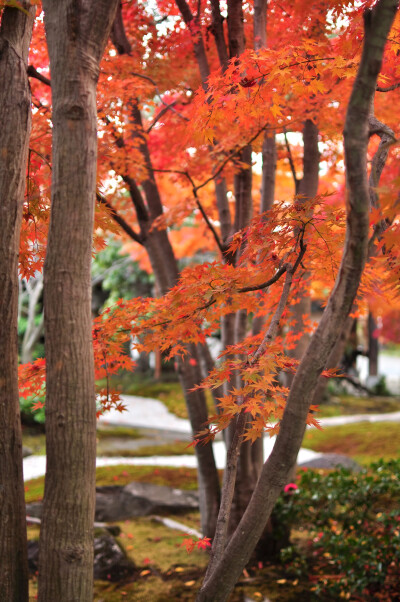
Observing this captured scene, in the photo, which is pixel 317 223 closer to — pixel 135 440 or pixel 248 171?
pixel 248 171

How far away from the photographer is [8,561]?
254 cm

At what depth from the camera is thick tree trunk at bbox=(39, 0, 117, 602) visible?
96.3 inches

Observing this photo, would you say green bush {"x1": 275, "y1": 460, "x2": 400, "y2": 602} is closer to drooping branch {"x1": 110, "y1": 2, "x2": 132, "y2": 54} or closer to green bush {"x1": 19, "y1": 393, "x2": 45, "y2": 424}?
drooping branch {"x1": 110, "y1": 2, "x2": 132, "y2": 54}

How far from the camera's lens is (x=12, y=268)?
271 centimetres

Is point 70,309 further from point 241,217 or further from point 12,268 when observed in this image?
point 241,217

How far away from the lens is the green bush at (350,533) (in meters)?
4.33

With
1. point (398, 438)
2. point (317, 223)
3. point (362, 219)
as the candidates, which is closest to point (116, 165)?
point (317, 223)

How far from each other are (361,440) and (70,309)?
9.00m

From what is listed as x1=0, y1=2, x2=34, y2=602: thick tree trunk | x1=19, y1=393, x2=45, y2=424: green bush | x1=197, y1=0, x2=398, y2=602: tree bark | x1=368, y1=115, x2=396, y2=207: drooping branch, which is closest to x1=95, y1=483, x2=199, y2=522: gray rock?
x1=0, y1=2, x2=34, y2=602: thick tree trunk

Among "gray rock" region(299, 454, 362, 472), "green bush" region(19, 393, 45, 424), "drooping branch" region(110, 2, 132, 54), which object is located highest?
"drooping branch" region(110, 2, 132, 54)

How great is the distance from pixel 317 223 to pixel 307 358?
3.35 ft

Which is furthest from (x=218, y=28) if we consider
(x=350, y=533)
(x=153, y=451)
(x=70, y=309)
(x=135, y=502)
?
(x=153, y=451)

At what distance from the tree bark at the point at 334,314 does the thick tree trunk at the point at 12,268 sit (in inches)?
35.9

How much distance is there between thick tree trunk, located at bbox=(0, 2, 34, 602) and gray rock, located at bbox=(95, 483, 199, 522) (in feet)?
13.0
